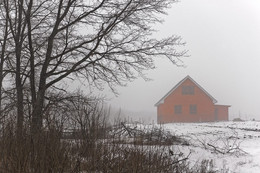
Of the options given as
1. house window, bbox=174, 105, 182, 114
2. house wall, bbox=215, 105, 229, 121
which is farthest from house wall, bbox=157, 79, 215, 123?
house wall, bbox=215, 105, 229, 121

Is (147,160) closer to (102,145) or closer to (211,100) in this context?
(102,145)

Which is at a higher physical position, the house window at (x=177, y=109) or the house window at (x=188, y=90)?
the house window at (x=188, y=90)

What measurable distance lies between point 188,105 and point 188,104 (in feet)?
0.48

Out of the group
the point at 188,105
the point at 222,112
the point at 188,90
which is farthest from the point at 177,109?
the point at 222,112

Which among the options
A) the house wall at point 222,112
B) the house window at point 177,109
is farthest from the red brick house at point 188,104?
the house wall at point 222,112

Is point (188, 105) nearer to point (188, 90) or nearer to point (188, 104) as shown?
point (188, 104)

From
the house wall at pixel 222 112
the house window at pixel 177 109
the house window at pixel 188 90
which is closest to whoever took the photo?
the house window at pixel 177 109

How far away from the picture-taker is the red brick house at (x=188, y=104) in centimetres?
4903

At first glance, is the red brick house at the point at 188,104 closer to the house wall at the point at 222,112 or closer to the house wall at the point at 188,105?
the house wall at the point at 188,105

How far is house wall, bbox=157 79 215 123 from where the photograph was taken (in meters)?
49.0

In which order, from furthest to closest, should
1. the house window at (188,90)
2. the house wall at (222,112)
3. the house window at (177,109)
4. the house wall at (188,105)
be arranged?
the house wall at (222,112) → the house window at (188,90) → the house window at (177,109) → the house wall at (188,105)

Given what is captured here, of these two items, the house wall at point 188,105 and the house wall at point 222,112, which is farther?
the house wall at point 222,112

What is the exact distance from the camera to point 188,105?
49.3 meters

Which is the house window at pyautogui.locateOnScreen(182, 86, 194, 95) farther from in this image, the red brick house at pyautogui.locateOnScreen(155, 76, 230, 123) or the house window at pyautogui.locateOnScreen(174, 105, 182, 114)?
the house window at pyautogui.locateOnScreen(174, 105, 182, 114)
